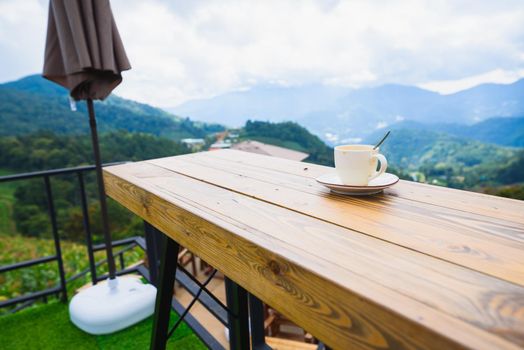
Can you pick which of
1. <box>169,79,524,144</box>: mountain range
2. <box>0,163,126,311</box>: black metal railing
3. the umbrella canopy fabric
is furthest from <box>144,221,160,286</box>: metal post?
<box>169,79,524,144</box>: mountain range

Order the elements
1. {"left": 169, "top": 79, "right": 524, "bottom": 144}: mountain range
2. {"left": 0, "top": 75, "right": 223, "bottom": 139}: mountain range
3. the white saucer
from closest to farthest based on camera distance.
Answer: the white saucer < {"left": 0, "top": 75, "right": 223, "bottom": 139}: mountain range < {"left": 169, "top": 79, "right": 524, "bottom": 144}: mountain range

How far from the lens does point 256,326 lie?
1213 mm

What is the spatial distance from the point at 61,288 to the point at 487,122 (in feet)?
59.1

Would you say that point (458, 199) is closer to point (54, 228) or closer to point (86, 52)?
point (86, 52)

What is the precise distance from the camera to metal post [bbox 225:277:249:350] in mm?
1001

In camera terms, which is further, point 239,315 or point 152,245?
point 152,245

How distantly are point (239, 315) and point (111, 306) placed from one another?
1.14 meters

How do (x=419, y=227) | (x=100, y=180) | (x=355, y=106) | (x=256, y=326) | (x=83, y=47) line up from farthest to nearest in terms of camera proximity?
(x=355, y=106) < (x=100, y=180) < (x=83, y=47) < (x=256, y=326) < (x=419, y=227)

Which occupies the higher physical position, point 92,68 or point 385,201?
point 92,68

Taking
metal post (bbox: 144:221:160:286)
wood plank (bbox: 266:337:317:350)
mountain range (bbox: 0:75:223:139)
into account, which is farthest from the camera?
mountain range (bbox: 0:75:223:139)

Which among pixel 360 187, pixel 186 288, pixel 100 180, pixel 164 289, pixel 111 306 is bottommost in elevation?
pixel 111 306

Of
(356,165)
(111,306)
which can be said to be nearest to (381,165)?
(356,165)

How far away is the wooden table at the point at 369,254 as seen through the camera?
0.33m

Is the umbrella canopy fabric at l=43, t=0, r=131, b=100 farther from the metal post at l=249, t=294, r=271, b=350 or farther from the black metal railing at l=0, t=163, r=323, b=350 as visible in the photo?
the metal post at l=249, t=294, r=271, b=350
